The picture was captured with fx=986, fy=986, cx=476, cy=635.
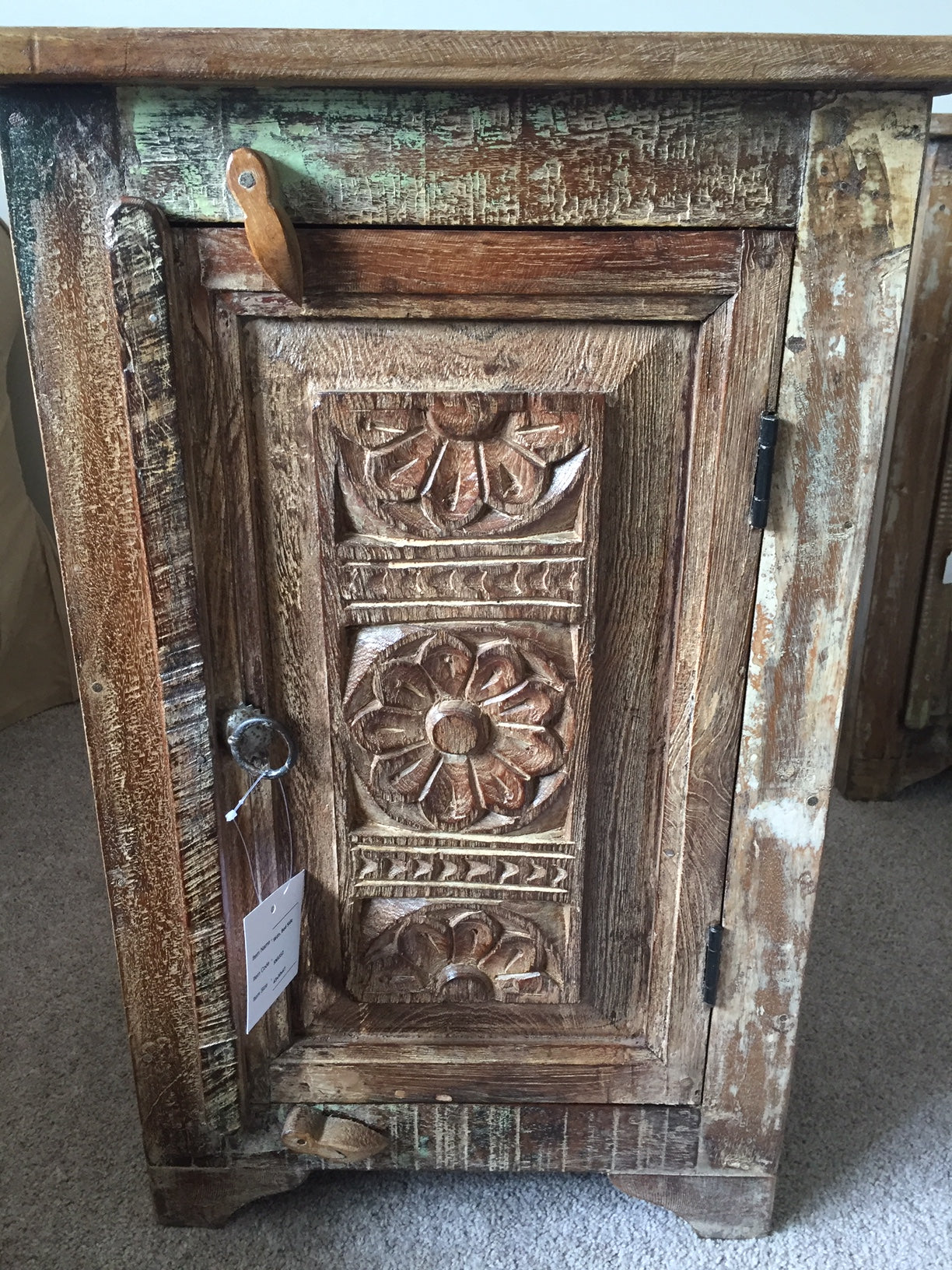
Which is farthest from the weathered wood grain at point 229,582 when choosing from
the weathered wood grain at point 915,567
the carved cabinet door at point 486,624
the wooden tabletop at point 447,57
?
the weathered wood grain at point 915,567

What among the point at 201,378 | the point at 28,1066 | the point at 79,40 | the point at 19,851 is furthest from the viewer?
the point at 19,851

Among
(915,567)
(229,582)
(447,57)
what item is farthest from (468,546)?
(915,567)

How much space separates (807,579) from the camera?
0.78m

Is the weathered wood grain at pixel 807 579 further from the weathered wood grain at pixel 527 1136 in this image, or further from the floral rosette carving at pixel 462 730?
the floral rosette carving at pixel 462 730

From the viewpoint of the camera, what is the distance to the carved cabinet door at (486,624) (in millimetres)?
725

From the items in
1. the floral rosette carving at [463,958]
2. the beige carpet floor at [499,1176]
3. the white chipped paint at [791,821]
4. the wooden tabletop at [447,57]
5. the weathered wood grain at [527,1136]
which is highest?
the wooden tabletop at [447,57]

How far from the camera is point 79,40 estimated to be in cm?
62

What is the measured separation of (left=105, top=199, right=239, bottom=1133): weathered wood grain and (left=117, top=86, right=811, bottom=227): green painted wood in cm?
5

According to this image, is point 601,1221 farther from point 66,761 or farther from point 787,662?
point 66,761

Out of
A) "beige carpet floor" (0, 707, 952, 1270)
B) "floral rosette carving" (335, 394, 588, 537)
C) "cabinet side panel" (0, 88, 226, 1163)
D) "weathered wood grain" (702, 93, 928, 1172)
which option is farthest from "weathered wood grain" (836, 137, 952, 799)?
"cabinet side panel" (0, 88, 226, 1163)

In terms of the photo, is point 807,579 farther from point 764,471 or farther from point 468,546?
point 468,546

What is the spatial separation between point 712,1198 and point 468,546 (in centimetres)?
72

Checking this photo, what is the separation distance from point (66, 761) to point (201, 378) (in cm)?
131

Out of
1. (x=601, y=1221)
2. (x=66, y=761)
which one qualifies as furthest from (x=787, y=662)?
(x=66, y=761)
